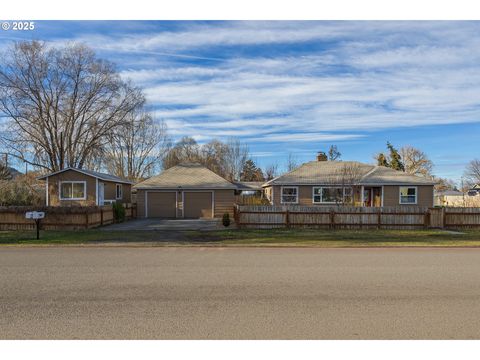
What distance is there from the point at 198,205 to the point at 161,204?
2888 millimetres

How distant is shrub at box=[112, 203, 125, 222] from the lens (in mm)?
26653

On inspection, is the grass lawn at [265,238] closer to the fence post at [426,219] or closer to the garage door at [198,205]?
the fence post at [426,219]

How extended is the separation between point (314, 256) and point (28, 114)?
35.6 m

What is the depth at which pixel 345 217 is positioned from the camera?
22.2 metres

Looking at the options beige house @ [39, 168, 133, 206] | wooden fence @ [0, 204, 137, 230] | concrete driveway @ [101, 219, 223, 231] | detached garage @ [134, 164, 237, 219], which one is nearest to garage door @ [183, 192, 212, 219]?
detached garage @ [134, 164, 237, 219]

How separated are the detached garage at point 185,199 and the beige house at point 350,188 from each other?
3.90 m

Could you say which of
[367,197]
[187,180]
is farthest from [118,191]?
[367,197]

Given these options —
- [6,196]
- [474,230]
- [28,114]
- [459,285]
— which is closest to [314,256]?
[459,285]

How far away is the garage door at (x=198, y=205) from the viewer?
3130 centimetres

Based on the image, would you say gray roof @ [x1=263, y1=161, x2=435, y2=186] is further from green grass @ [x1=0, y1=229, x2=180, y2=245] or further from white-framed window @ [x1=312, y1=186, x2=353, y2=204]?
green grass @ [x1=0, y1=229, x2=180, y2=245]

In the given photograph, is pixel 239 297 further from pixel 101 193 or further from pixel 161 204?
pixel 161 204

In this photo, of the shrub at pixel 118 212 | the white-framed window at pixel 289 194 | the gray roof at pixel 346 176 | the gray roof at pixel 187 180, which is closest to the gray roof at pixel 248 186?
the gray roof at pixel 187 180

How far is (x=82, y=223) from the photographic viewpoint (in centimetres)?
2158

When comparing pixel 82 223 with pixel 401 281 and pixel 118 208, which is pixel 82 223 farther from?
pixel 401 281
